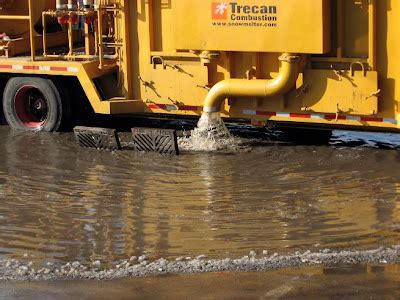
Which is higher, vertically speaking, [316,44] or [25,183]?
[316,44]

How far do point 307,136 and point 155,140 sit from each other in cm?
191

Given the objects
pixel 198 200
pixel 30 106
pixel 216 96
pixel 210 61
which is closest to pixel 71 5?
pixel 30 106

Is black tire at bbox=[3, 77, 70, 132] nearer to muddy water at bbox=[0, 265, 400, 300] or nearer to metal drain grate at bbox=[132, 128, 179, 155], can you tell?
metal drain grate at bbox=[132, 128, 179, 155]

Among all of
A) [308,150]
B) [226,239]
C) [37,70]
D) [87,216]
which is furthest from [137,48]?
[226,239]

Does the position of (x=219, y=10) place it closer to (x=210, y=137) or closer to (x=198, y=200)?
(x=210, y=137)

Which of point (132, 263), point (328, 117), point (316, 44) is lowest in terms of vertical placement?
point (132, 263)

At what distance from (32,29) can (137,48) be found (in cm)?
148

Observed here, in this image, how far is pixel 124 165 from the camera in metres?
10.7

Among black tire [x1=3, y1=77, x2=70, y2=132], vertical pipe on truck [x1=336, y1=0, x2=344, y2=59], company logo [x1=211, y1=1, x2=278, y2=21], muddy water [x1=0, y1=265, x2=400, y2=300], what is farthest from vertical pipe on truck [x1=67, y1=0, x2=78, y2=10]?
muddy water [x1=0, y1=265, x2=400, y2=300]

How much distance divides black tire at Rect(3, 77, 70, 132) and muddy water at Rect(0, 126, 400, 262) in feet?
1.65

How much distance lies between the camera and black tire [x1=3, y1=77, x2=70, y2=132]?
1256 cm

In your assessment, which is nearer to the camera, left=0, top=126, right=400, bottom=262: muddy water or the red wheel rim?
left=0, top=126, right=400, bottom=262: muddy water

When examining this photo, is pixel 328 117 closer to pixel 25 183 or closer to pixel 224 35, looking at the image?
pixel 224 35

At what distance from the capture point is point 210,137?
11492mm
